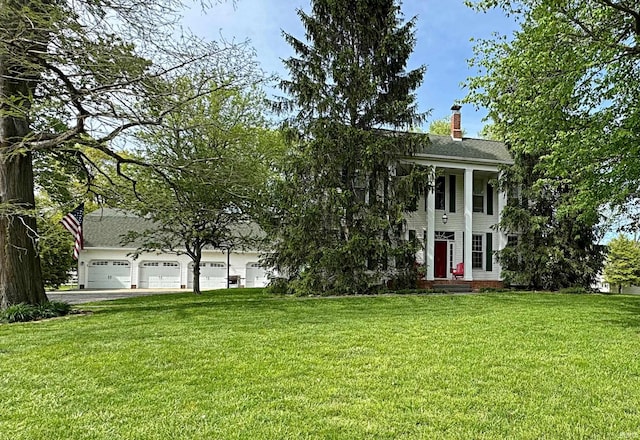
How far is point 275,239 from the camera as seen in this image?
15.1 m

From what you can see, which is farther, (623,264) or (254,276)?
(254,276)

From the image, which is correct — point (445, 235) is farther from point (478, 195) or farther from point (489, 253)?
point (478, 195)

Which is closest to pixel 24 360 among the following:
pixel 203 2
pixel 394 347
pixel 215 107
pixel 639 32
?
pixel 394 347

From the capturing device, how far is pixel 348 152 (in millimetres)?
14898

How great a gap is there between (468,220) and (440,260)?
214 centimetres

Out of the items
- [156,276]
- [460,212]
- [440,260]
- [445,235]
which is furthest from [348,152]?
[156,276]

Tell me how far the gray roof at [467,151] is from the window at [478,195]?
144 cm

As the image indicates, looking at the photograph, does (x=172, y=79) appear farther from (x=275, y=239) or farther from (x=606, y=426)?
(x=606, y=426)

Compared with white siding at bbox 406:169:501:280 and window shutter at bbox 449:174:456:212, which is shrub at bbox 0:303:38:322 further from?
window shutter at bbox 449:174:456:212

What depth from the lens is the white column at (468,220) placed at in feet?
59.4

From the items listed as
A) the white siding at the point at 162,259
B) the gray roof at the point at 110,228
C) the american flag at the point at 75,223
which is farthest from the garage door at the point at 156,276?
the american flag at the point at 75,223

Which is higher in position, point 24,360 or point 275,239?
point 275,239

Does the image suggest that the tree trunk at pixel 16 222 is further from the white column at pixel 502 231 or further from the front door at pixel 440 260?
the white column at pixel 502 231

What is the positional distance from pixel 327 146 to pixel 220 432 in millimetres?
12046
